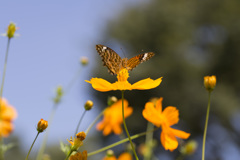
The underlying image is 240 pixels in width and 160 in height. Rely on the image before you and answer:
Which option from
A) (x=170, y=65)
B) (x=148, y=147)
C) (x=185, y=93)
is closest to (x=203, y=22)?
(x=170, y=65)

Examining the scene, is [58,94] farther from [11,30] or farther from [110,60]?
[11,30]

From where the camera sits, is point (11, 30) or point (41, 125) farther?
point (11, 30)

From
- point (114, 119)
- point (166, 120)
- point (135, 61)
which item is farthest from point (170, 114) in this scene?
point (114, 119)

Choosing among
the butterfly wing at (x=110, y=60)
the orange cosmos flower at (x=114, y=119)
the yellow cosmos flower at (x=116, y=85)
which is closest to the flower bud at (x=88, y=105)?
the yellow cosmos flower at (x=116, y=85)

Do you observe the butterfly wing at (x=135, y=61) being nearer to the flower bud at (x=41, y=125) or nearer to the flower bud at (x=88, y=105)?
the flower bud at (x=88, y=105)

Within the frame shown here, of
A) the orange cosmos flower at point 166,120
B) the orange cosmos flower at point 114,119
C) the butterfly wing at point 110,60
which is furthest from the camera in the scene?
the orange cosmos flower at point 114,119

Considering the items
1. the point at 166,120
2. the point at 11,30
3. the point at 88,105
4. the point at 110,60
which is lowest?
the point at 166,120

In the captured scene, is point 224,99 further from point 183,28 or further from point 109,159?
point 109,159

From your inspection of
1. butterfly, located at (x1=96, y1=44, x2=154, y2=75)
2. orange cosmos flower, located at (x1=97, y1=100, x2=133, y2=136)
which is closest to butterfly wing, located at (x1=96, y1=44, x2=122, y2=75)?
butterfly, located at (x1=96, y1=44, x2=154, y2=75)
